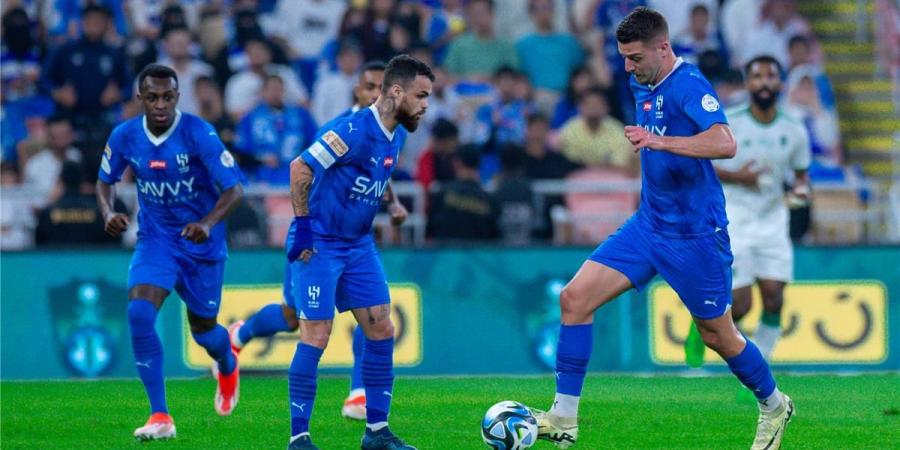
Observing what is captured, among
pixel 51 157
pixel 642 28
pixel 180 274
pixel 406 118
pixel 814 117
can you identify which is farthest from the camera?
pixel 814 117

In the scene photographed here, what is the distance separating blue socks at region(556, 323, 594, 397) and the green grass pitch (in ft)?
2.40

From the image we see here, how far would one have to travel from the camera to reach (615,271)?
356 inches

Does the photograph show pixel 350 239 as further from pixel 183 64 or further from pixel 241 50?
pixel 241 50

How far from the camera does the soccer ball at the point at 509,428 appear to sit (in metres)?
8.80

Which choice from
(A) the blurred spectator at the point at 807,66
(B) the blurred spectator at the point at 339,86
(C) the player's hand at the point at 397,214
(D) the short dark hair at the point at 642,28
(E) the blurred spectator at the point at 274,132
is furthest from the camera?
(A) the blurred spectator at the point at 807,66

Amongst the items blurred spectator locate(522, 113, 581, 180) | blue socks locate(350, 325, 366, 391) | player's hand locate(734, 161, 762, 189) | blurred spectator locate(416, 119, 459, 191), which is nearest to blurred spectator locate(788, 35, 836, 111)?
blurred spectator locate(522, 113, 581, 180)

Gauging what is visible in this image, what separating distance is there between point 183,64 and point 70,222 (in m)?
3.36

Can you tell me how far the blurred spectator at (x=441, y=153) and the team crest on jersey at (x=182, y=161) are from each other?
634 centimetres

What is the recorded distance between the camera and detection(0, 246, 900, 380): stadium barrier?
1534cm

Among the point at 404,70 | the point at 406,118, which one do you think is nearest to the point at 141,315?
the point at 406,118

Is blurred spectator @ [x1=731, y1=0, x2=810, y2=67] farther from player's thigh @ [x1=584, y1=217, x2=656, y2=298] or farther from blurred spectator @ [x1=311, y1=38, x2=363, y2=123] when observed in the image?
player's thigh @ [x1=584, y1=217, x2=656, y2=298]

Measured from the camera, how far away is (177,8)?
19.1m

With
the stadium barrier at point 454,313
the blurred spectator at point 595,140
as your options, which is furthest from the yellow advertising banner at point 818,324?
the blurred spectator at point 595,140

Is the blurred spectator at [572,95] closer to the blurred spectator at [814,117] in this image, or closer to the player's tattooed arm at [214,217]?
the blurred spectator at [814,117]
